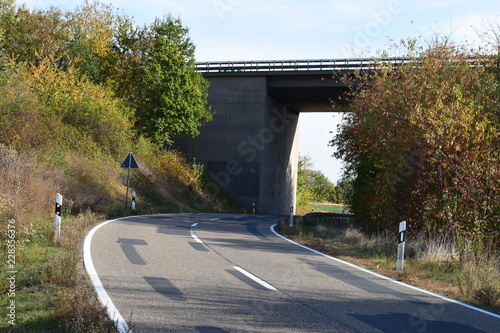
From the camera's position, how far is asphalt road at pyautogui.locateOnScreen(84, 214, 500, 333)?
19.1 ft

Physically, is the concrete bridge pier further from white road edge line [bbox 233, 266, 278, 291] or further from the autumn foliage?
white road edge line [bbox 233, 266, 278, 291]

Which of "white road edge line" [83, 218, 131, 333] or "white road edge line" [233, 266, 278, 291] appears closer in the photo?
"white road edge line" [83, 218, 131, 333]

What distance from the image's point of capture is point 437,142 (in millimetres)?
12336

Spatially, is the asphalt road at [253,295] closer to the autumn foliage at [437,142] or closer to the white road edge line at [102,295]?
the white road edge line at [102,295]

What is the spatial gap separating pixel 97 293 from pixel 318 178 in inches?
4052

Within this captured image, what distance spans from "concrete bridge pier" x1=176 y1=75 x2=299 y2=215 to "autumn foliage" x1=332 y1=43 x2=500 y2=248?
70.6ft

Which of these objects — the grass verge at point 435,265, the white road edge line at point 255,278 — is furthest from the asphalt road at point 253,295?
the grass verge at point 435,265

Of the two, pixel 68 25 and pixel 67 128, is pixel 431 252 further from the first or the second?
pixel 68 25

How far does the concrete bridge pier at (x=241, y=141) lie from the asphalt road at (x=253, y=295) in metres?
27.8

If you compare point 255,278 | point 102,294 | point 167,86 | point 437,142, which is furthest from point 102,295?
point 167,86

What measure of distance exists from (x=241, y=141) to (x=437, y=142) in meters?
28.5

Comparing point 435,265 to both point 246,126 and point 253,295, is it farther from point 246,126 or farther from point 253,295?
point 246,126

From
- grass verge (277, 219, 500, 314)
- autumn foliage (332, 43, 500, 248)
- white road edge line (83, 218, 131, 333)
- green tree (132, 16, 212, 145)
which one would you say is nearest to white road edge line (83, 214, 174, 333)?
white road edge line (83, 218, 131, 333)

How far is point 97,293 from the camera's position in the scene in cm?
662
